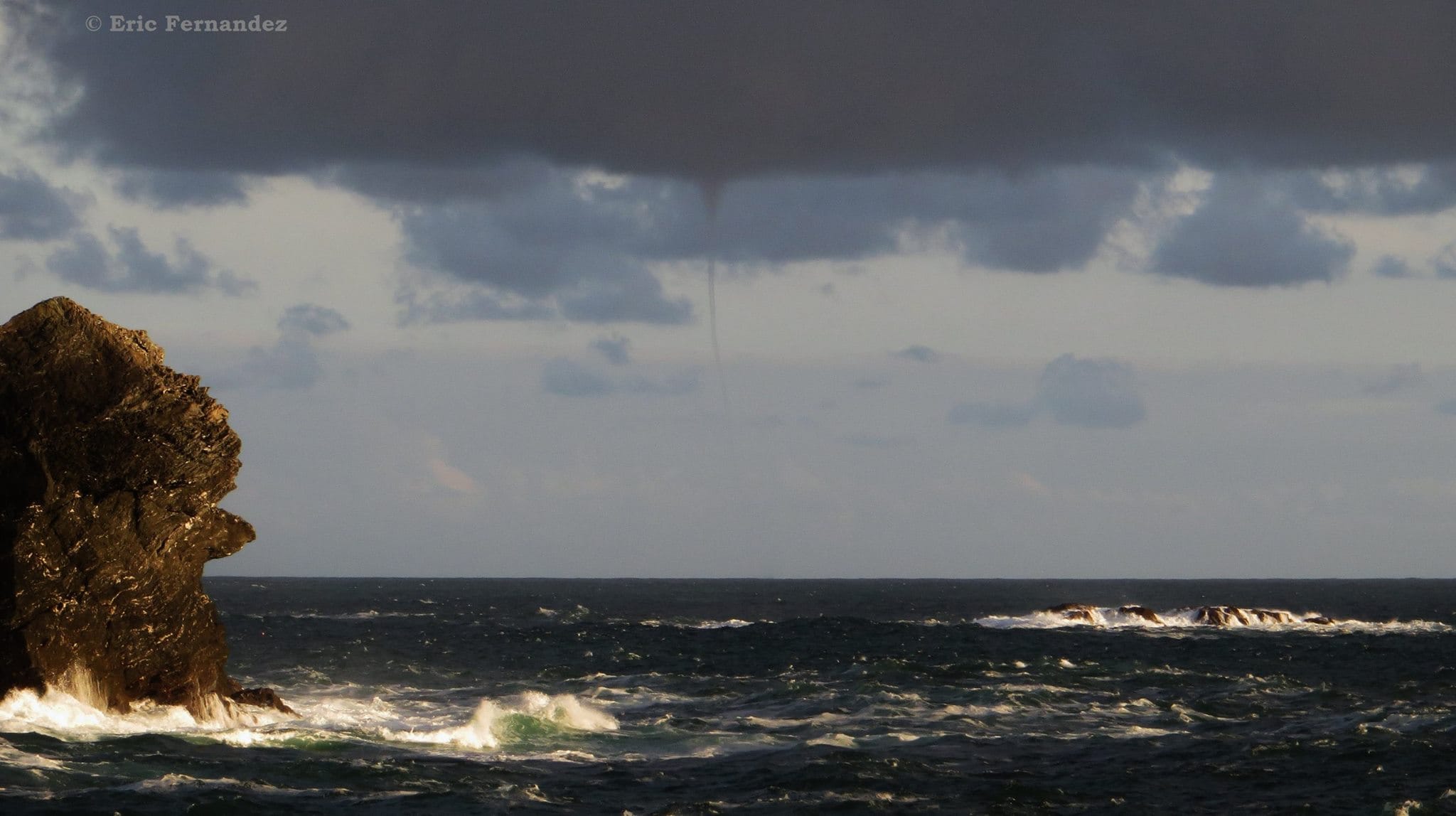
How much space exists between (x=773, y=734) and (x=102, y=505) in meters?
17.8

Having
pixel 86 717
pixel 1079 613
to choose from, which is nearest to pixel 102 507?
pixel 86 717

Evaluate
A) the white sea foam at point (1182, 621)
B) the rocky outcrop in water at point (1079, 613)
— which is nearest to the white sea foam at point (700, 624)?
the white sea foam at point (1182, 621)

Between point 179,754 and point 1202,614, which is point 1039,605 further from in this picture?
point 179,754

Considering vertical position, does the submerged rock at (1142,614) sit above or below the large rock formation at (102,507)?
below

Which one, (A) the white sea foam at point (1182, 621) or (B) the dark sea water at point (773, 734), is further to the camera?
(A) the white sea foam at point (1182, 621)

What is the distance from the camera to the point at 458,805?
28031 millimetres

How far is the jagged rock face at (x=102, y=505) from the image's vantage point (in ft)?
113

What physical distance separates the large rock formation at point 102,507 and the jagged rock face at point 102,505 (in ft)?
0.11

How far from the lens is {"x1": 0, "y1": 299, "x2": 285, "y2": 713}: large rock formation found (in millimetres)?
34344

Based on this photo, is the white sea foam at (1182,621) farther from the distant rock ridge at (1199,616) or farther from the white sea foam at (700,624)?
the white sea foam at (700,624)

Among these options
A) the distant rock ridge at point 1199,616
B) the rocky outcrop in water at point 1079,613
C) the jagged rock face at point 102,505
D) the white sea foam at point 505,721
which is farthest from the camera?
the rocky outcrop in water at point 1079,613

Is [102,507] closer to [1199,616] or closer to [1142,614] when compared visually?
[1142,614]

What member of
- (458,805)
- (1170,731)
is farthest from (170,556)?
(1170,731)

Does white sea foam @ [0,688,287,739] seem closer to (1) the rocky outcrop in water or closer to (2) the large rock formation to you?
(2) the large rock formation
